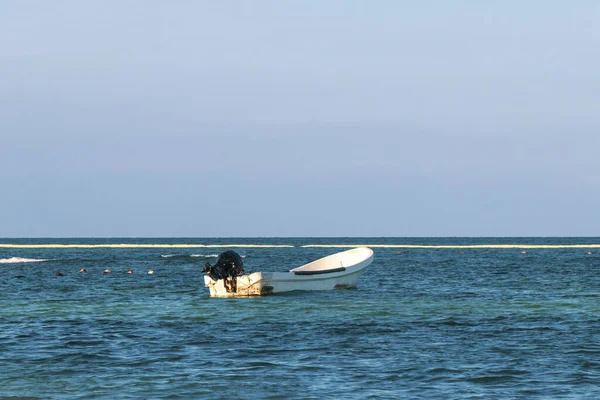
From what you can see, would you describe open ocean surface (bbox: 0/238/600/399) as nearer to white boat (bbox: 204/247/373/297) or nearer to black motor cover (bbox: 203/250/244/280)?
white boat (bbox: 204/247/373/297)

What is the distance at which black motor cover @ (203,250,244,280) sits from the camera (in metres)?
46.0

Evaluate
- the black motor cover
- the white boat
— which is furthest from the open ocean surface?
the black motor cover

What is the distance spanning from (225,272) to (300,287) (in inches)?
182

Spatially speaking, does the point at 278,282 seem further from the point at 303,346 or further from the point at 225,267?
the point at 303,346

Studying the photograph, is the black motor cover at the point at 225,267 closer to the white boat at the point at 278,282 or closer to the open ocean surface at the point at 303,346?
the white boat at the point at 278,282

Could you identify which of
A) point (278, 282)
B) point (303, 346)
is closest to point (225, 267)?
point (278, 282)

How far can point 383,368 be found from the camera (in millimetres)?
22922

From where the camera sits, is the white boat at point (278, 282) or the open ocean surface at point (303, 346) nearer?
the open ocean surface at point (303, 346)

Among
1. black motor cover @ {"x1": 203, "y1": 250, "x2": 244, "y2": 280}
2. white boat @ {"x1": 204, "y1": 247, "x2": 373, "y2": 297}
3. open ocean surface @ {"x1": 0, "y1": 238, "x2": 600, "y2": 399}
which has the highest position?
black motor cover @ {"x1": 203, "y1": 250, "x2": 244, "y2": 280}

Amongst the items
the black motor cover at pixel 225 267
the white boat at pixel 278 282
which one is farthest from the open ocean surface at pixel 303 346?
the black motor cover at pixel 225 267

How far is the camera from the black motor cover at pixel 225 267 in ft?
151

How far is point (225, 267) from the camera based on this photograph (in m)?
46.3

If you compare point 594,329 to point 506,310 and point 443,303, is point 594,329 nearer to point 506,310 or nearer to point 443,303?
point 506,310

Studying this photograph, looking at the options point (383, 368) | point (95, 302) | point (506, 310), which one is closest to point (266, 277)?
point (95, 302)
